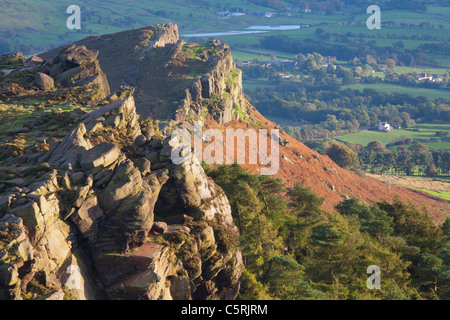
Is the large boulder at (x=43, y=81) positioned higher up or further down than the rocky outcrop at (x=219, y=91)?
higher up

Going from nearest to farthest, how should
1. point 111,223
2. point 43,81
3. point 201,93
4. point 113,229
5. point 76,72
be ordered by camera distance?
1. point 113,229
2. point 111,223
3. point 43,81
4. point 76,72
5. point 201,93

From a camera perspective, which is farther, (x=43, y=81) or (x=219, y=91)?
(x=219, y=91)

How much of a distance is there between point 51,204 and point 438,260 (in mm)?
45097

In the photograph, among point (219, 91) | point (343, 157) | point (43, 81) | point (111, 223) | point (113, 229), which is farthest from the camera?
point (343, 157)

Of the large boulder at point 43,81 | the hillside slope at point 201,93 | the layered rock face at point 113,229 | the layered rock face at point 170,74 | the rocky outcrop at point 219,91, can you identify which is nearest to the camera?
the layered rock face at point 113,229

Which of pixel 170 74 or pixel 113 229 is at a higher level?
pixel 113 229

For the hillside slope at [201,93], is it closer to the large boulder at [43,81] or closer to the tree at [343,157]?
the tree at [343,157]

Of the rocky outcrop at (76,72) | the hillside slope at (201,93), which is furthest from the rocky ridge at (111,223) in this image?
the hillside slope at (201,93)

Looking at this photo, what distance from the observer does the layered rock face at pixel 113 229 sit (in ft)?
85.7

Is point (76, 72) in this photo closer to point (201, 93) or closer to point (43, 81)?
point (43, 81)

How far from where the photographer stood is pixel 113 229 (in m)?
29.8

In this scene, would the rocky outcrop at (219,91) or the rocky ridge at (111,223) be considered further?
the rocky outcrop at (219,91)

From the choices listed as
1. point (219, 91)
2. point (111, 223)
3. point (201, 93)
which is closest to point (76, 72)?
point (111, 223)

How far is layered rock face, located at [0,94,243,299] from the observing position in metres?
26.1
